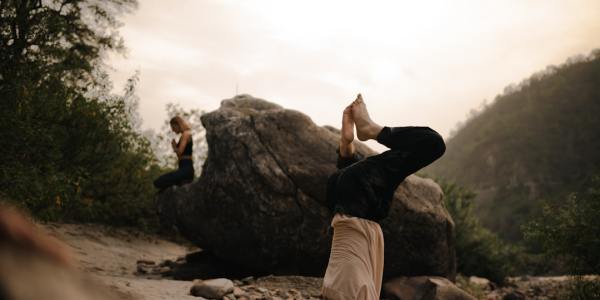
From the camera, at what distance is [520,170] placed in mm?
47438

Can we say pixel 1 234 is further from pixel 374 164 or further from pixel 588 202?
pixel 588 202

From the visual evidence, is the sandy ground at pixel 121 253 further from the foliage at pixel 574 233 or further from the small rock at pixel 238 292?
the foliage at pixel 574 233

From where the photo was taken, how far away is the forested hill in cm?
4064

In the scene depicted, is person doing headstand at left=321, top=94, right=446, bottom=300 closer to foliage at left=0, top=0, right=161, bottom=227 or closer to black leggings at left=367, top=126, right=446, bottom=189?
black leggings at left=367, top=126, right=446, bottom=189

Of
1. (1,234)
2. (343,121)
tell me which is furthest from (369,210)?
(1,234)

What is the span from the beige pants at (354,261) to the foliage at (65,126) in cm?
641

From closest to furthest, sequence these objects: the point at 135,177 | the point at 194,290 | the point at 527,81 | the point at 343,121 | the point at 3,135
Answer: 1. the point at 343,121
2. the point at 194,290
3. the point at 3,135
4. the point at 135,177
5. the point at 527,81

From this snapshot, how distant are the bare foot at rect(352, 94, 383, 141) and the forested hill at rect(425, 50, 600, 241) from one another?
1322 inches

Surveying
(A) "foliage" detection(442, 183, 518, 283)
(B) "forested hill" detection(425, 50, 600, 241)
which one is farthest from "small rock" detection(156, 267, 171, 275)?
(B) "forested hill" detection(425, 50, 600, 241)

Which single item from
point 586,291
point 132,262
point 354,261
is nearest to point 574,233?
point 586,291

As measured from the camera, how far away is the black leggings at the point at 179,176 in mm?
8859

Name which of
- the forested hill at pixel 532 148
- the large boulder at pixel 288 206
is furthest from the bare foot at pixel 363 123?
the forested hill at pixel 532 148

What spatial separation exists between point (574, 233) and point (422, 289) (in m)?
4.49

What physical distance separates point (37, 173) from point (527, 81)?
78942 mm
